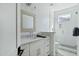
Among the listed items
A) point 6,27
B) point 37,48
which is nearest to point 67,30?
point 37,48

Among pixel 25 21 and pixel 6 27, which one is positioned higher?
pixel 25 21

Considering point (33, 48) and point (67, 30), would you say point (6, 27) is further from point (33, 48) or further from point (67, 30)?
point (67, 30)

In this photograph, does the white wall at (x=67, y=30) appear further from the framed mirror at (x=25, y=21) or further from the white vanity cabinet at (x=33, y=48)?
the framed mirror at (x=25, y=21)

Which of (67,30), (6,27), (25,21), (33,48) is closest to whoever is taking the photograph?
(6,27)

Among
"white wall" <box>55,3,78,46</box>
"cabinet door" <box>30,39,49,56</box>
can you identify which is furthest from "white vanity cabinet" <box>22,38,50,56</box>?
"white wall" <box>55,3,78,46</box>

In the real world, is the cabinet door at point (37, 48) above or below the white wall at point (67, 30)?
below

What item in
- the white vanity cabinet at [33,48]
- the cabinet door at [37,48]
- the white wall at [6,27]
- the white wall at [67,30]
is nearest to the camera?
the white wall at [6,27]

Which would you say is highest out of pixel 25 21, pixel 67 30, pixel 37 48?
pixel 25 21

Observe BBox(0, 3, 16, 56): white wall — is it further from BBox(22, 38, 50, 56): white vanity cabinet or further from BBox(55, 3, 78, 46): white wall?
BBox(55, 3, 78, 46): white wall

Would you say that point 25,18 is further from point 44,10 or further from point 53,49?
point 53,49

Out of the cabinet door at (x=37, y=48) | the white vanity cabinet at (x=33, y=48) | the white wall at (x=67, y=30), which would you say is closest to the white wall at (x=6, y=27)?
the white vanity cabinet at (x=33, y=48)

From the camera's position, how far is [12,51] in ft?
1.58

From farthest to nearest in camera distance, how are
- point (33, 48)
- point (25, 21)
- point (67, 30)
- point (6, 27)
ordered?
point (67, 30) → point (25, 21) → point (33, 48) → point (6, 27)

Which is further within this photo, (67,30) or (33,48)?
(67,30)
